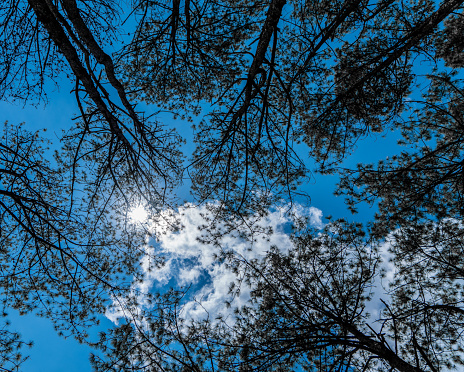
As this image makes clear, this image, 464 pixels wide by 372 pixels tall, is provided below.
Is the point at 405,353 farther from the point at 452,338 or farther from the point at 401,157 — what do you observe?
the point at 401,157

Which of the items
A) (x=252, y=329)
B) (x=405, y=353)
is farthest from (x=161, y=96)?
(x=405, y=353)

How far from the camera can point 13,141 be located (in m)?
4.35

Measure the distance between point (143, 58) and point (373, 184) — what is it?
589 cm

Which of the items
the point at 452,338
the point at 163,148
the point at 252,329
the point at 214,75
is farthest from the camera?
the point at 163,148

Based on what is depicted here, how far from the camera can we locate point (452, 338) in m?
4.70

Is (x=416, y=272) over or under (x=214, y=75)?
under

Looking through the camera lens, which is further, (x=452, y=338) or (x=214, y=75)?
(x=214, y=75)

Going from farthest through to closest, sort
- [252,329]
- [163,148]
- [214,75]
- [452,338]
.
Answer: [163,148] < [214,75] < [452,338] < [252,329]

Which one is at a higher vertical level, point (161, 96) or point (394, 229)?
point (161, 96)

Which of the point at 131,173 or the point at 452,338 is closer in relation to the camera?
the point at 452,338

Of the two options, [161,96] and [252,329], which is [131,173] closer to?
[161,96]

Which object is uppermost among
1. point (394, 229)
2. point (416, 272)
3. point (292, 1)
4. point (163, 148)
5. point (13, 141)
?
point (292, 1)

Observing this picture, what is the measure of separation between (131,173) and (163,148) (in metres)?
1.00

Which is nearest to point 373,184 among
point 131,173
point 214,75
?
point 214,75
